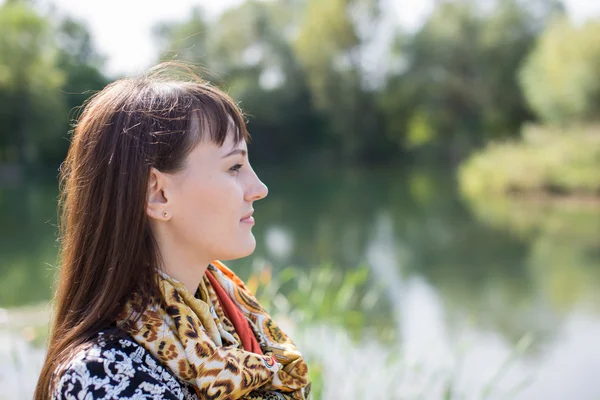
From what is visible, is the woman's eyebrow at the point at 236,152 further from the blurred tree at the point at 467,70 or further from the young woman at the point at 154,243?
the blurred tree at the point at 467,70

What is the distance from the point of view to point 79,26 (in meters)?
18.6

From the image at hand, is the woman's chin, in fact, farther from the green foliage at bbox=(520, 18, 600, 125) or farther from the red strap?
the green foliage at bbox=(520, 18, 600, 125)

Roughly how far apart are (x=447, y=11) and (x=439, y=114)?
337 cm

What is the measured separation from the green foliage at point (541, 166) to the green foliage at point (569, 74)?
1022mm

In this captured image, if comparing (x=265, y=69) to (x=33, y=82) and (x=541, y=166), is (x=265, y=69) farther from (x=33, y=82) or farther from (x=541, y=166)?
(x=541, y=166)

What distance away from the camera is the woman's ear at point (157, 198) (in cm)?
103

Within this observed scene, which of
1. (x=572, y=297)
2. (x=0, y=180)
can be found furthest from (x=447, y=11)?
(x=572, y=297)

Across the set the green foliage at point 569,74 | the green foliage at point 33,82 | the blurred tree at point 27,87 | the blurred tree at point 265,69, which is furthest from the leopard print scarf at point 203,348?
the blurred tree at point 265,69

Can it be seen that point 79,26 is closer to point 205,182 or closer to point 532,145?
point 532,145

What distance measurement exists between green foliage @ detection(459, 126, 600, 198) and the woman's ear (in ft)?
40.6

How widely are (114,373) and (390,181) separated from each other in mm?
18292

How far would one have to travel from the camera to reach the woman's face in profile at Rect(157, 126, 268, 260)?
41.3 inches

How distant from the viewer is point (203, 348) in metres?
0.96

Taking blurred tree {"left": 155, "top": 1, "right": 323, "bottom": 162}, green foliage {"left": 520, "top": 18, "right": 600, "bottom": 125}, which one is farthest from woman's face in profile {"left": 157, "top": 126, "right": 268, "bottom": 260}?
blurred tree {"left": 155, "top": 1, "right": 323, "bottom": 162}
